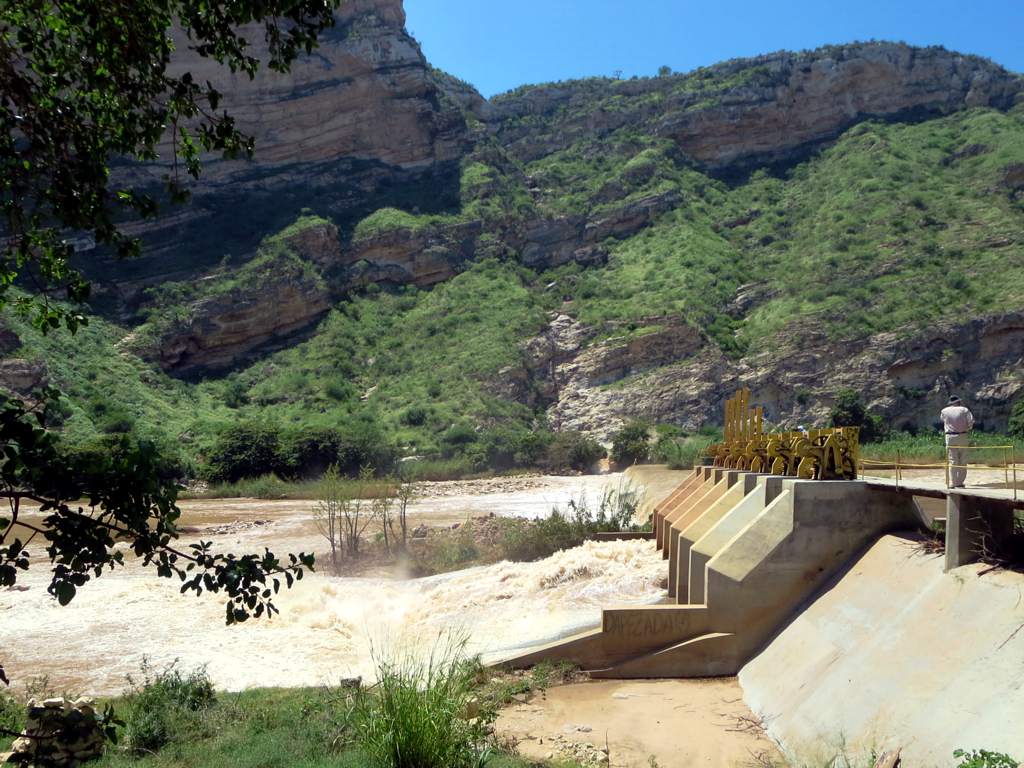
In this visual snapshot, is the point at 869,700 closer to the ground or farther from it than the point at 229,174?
closer to the ground

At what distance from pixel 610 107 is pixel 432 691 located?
3956 inches

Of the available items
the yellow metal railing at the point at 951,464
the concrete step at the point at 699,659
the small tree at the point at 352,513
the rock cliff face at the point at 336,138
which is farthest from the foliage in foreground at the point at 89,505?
the rock cliff face at the point at 336,138

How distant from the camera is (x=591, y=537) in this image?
20516 millimetres

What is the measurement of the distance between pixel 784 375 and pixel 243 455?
3733 cm

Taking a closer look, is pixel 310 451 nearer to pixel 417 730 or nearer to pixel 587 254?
pixel 587 254

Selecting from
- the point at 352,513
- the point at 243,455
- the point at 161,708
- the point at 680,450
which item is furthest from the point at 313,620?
the point at 243,455

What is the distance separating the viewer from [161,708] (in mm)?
9391

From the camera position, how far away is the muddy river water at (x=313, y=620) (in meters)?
13.6

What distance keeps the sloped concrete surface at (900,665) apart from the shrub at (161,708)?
6989 mm

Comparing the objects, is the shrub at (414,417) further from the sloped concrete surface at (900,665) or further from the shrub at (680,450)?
the sloped concrete surface at (900,665)

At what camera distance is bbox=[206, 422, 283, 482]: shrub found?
4703 cm

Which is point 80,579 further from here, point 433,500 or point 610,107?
point 610,107

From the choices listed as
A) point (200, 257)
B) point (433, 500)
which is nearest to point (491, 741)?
point (433, 500)

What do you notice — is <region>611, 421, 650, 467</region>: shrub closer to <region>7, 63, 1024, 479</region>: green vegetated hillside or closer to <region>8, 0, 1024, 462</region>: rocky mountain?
<region>8, 0, 1024, 462</region>: rocky mountain
